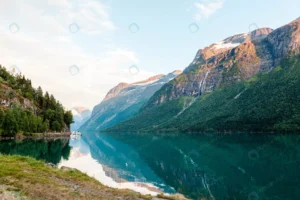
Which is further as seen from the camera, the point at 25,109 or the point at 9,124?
the point at 25,109

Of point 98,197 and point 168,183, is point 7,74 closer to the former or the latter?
point 168,183

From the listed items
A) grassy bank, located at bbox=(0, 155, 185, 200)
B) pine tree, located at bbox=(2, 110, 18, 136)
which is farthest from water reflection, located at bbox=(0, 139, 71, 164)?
pine tree, located at bbox=(2, 110, 18, 136)

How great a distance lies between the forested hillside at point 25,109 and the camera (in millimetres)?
104000

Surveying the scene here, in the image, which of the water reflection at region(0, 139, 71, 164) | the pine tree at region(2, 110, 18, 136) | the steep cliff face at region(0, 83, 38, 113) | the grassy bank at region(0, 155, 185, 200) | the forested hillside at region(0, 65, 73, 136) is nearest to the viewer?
the grassy bank at region(0, 155, 185, 200)

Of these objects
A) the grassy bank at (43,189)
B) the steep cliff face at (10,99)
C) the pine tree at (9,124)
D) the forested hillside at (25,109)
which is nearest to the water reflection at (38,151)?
the grassy bank at (43,189)

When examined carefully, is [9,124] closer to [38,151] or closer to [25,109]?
[25,109]

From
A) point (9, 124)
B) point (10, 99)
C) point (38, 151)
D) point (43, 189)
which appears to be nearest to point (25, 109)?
point (10, 99)

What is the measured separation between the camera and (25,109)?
123688mm

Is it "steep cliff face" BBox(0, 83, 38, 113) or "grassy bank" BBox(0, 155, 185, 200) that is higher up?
"steep cliff face" BBox(0, 83, 38, 113)

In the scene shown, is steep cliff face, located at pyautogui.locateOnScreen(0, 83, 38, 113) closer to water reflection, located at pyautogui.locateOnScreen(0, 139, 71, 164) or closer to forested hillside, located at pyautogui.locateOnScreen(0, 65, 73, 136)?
forested hillside, located at pyautogui.locateOnScreen(0, 65, 73, 136)

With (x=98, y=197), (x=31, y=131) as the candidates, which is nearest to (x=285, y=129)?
(x=31, y=131)

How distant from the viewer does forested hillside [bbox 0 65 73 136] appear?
10400cm

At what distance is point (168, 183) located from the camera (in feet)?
125

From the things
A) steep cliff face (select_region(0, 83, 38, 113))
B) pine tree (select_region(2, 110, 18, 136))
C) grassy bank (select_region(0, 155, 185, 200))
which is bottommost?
grassy bank (select_region(0, 155, 185, 200))
